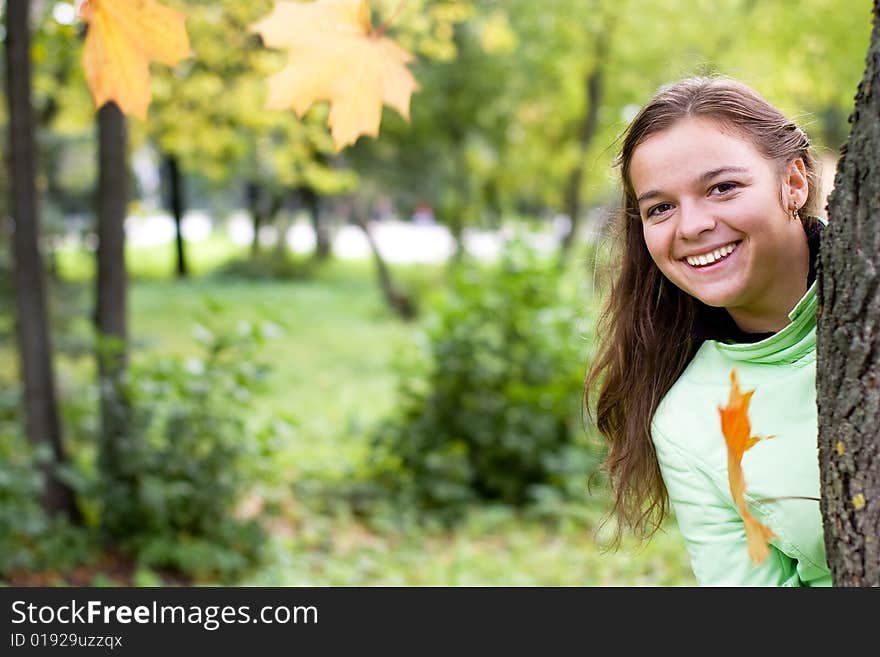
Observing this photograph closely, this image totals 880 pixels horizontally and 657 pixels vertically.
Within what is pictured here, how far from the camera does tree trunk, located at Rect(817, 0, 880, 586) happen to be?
1.02 meters

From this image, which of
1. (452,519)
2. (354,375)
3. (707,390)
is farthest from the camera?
(354,375)

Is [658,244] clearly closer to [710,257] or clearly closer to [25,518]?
[710,257]

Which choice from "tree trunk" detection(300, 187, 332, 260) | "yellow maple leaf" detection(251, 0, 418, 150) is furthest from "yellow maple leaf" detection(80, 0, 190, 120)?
"tree trunk" detection(300, 187, 332, 260)

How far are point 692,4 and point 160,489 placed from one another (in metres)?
11.2

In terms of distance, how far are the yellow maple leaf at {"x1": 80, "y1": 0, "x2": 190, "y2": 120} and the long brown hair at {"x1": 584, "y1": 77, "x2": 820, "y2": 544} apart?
2.43 feet

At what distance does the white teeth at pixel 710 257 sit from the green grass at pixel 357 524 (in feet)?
2.21

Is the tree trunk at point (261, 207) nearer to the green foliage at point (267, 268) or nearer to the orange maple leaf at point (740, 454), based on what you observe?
the green foliage at point (267, 268)

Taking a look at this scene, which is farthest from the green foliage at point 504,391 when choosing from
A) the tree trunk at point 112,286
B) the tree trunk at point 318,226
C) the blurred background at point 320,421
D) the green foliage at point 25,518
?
the tree trunk at point 318,226

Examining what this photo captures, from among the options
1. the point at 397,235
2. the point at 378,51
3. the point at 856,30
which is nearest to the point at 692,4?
the point at 856,30

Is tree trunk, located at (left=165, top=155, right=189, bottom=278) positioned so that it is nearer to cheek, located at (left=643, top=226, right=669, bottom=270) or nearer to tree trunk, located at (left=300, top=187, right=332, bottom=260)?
tree trunk, located at (left=300, top=187, right=332, bottom=260)

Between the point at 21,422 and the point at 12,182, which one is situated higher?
the point at 12,182

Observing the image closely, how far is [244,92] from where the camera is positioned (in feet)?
22.9

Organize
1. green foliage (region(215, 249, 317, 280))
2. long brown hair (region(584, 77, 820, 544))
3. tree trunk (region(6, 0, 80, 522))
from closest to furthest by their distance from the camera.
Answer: long brown hair (region(584, 77, 820, 544)) < tree trunk (region(6, 0, 80, 522)) < green foliage (region(215, 249, 317, 280))

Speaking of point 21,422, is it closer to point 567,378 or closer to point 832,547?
point 567,378
